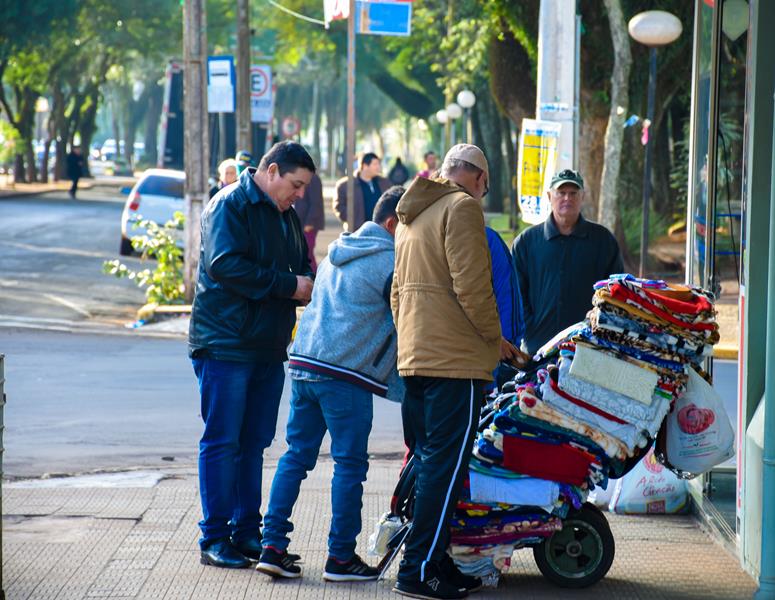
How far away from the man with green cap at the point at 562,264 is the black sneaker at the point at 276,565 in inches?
84.6

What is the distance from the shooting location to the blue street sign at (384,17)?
16578 mm

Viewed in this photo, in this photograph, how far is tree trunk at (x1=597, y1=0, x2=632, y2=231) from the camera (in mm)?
19938

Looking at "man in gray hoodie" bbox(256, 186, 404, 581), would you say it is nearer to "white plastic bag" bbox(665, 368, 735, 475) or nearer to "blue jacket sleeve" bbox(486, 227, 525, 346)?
"blue jacket sleeve" bbox(486, 227, 525, 346)

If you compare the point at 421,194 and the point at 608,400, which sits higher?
the point at 421,194

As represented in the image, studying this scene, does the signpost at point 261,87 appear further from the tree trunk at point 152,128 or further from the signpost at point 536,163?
the tree trunk at point 152,128

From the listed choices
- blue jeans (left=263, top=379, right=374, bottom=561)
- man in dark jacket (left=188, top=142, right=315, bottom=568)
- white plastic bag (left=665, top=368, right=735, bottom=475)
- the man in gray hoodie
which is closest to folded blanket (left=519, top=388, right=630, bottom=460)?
A: white plastic bag (left=665, top=368, right=735, bottom=475)

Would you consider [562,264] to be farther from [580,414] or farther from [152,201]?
[152,201]

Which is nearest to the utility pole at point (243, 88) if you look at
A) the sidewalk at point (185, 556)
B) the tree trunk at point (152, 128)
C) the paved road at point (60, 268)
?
the paved road at point (60, 268)

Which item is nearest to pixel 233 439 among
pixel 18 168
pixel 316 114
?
pixel 18 168

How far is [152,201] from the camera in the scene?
24.7 m

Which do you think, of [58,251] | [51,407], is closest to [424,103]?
[58,251]

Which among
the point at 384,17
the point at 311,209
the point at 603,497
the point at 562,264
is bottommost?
the point at 603,497

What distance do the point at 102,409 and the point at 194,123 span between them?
7389 millimetres

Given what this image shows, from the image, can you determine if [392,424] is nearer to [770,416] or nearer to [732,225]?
[732,225]
